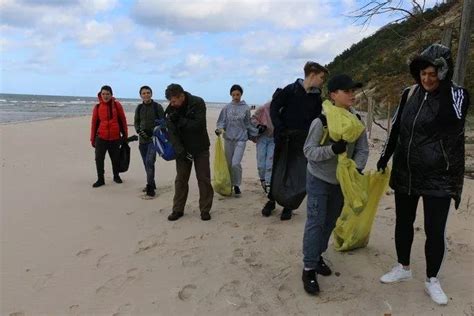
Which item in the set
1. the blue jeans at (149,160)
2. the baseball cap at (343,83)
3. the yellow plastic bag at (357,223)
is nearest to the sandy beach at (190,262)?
the yellow plastic bag at (357,223)

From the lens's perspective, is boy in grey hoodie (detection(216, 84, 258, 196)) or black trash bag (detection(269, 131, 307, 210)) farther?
boy in grey hoodie (detection(216, 84, 258, 196))

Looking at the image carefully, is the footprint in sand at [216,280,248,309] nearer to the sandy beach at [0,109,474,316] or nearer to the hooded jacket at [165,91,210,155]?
the sandy beach at [0,109,474,316]

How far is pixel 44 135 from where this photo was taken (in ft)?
52.0

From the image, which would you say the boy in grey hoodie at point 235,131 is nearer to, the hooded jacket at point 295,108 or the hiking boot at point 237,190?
A: the hiking boot at point 237,190

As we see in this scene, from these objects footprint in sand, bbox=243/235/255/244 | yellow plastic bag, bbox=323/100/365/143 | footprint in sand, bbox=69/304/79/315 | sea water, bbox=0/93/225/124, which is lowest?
sea water, bbox=0/93/225/124

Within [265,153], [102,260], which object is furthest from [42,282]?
[265,153]

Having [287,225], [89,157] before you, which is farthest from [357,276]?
[89,157]

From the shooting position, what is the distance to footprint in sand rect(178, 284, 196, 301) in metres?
3.45

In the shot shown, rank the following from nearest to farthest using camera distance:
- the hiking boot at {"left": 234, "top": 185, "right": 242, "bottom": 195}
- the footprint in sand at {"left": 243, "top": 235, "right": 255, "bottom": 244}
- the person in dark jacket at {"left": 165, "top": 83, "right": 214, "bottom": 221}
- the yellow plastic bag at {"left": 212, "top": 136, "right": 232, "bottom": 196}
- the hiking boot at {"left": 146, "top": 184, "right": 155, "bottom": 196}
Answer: the footprint in sand at {"left": 243, "top": 235, "right": 255, "bottom": 244} < the person in dark jacket at {"left": 165, "top": 83, "right": 214, "bottom": 221} < the yellow plastic bag at {"left": 212, "top": 136, "right": 232, "bottom": 196} < the hiking boot at {"left": 234, "top": 185, "right": 242, "bottom": 195} < the hiking boot at {"left": 146, "top": 184, "right": 155, "bottom": 196}

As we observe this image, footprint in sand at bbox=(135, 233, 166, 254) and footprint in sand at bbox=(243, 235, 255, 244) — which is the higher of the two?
footprint in sand at bbox=(243, 235, 255, 244)

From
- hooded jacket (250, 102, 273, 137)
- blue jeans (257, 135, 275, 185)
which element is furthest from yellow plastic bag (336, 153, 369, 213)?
hooded jacket (250, 102, 273, 137)

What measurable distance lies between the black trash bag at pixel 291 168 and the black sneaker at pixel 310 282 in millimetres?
1391

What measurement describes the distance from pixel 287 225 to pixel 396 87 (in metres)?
11.7

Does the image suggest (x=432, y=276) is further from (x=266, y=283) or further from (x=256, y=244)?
(x=256, y=244)
